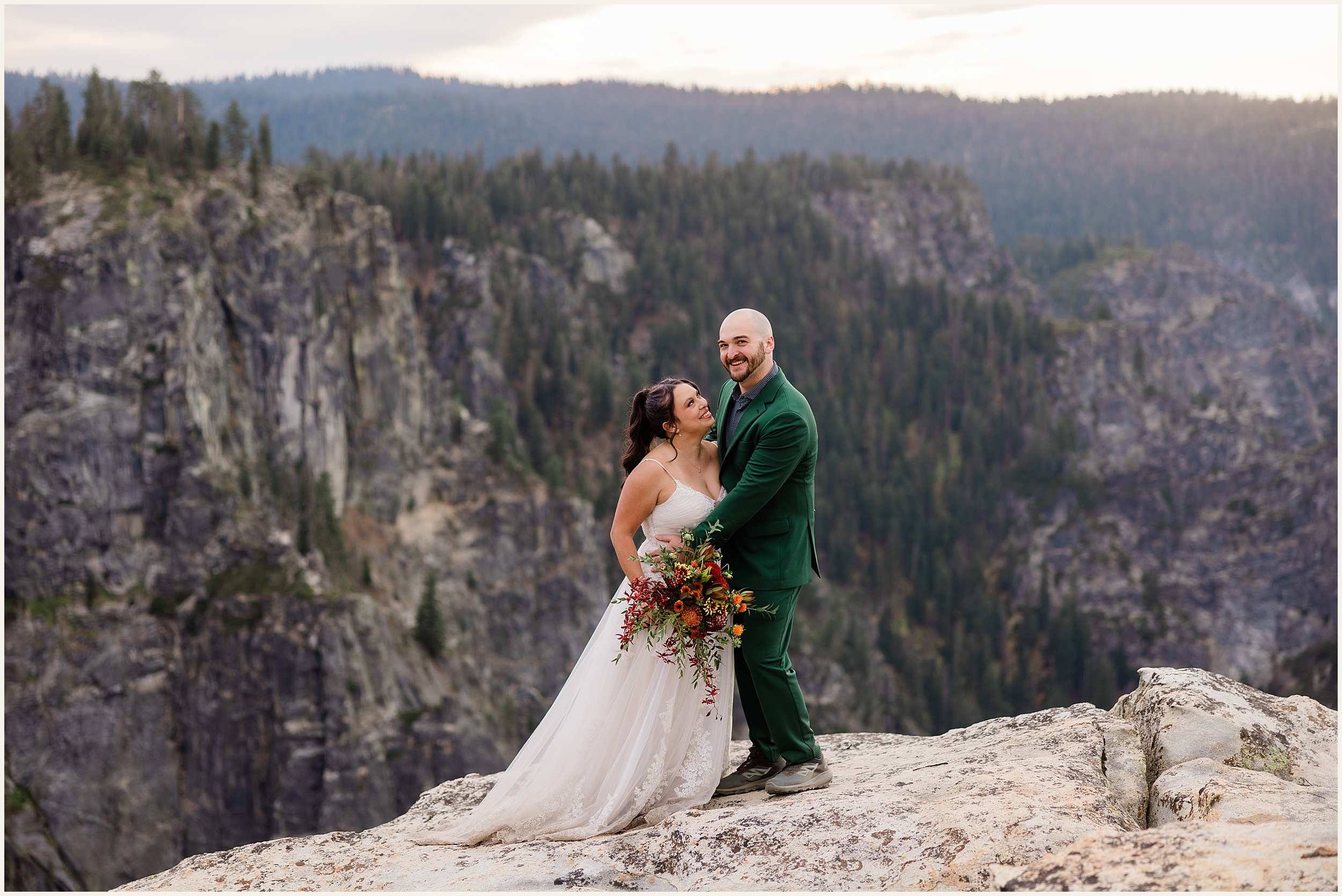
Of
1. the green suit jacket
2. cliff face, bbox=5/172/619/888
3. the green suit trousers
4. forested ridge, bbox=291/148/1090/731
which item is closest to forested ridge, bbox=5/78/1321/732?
forested ridge, bbox=291/148/1090/731

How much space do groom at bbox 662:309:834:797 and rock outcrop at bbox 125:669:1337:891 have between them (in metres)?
0.39

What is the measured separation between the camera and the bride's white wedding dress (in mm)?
6758

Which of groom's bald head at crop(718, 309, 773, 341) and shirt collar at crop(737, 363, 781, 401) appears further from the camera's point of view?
shirt collar at crop(737, 363, 781, 401)

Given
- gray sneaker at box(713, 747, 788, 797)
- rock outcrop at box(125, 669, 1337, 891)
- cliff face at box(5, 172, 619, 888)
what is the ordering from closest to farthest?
rock outcrop at box(125, 669, 1337, 891)
gray sneaker at box(713, 747, 788, 797)
cliff face at box(5, 172, 619, 888)

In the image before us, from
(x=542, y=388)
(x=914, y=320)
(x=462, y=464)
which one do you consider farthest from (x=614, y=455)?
(x=914, y=320)

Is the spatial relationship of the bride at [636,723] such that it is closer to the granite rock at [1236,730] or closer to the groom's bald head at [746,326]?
the groom's bald head at [746,326]

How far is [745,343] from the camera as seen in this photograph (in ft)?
21.6

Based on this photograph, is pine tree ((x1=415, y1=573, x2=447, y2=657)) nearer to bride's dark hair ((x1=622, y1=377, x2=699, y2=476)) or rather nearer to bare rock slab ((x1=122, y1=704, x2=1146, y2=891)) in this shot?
bare rock slab ((x1=122, y1=704, x2=1146, y2=891))

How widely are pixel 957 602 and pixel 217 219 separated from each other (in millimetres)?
82985

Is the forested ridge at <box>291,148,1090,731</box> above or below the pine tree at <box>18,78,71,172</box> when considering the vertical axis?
below

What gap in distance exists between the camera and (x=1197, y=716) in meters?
6.74

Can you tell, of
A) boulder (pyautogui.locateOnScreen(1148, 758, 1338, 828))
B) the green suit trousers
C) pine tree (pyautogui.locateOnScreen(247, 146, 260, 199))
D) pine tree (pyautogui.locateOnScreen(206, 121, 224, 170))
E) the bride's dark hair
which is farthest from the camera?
pine tree (pyautogui.locateOnScreen(247, 146, 260, 199))

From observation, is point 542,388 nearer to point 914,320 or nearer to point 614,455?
point 614,455

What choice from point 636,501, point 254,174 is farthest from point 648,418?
point 254,174
